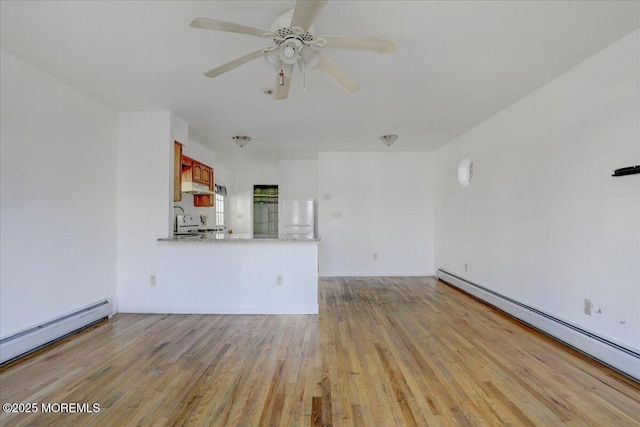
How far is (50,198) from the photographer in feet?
8.96

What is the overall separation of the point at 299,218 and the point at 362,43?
450 centimetres

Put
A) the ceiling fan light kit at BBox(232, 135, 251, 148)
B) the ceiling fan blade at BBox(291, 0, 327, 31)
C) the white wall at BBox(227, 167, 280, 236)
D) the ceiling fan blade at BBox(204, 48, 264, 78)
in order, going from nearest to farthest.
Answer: the ceiling fan blade at BBox(291, 0, 327, 31) → the ceiling fan blade at BBox(204, 48, 264, 78) → the ceiling fan light kit at BBox(232, 135, 251, 148) → the white wall at BBox(227, 167, 280, 236)

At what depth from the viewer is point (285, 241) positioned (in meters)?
3.65

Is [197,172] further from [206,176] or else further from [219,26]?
[219,26]

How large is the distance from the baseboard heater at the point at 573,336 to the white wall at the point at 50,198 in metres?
4.64

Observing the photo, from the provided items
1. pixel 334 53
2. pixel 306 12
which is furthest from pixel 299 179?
pixel 306 12

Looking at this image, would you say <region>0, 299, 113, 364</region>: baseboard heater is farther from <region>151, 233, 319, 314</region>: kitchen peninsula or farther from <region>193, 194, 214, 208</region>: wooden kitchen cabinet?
<region>193, 194, 214, 208</region>: wooden kitchen cabinet

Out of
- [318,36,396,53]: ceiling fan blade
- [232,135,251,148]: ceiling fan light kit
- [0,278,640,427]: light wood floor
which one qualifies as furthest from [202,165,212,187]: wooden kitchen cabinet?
[318,36,396,53]: ceiling fan blade

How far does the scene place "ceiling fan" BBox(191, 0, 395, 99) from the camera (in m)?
1.51

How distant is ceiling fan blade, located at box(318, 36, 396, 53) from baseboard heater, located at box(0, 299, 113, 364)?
3247 mm

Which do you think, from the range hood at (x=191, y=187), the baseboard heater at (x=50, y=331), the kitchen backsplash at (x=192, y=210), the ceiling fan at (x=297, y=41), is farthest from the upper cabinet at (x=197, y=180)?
the ceiling fan at (x=297, y=41)

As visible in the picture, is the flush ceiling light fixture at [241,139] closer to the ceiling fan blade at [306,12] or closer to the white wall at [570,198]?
the ceiling fan blade at [306,12]

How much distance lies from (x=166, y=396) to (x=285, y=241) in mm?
1997

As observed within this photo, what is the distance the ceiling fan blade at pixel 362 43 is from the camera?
64.9 inches
